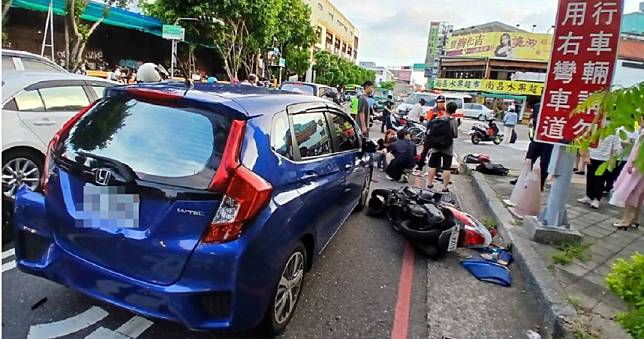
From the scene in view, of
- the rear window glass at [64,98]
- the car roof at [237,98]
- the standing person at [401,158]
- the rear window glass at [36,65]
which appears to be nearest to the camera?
the car roof at [237,98]

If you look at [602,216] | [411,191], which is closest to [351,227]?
[411,191]

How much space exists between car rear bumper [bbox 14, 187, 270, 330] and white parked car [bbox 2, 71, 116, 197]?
2188 millimetres

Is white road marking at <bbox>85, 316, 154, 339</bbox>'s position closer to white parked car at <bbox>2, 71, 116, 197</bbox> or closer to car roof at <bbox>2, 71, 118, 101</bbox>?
white parked car at <bbox>2, 71, 116, 197</bbox>

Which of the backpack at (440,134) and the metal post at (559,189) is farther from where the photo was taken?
the backpack at (440,134)

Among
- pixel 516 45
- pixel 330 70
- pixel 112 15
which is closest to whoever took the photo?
pixel 112 15

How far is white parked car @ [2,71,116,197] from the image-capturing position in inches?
168

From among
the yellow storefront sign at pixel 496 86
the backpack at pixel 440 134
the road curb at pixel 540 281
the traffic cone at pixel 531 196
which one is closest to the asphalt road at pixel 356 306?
the road curb at pixel 540 281

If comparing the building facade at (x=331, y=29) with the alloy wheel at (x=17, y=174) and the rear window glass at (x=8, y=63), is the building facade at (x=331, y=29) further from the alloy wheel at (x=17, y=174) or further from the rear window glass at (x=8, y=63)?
the alloy wheel at (x=17, y=174)

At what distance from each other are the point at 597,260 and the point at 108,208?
4691mm

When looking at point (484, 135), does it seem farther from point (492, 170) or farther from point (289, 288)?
point (289, 288)

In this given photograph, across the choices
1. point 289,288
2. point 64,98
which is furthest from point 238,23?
point 289,288

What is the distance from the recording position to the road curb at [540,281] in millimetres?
3061

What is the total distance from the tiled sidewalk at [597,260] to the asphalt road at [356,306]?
16.6 inches

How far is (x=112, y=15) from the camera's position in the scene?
20.6m
